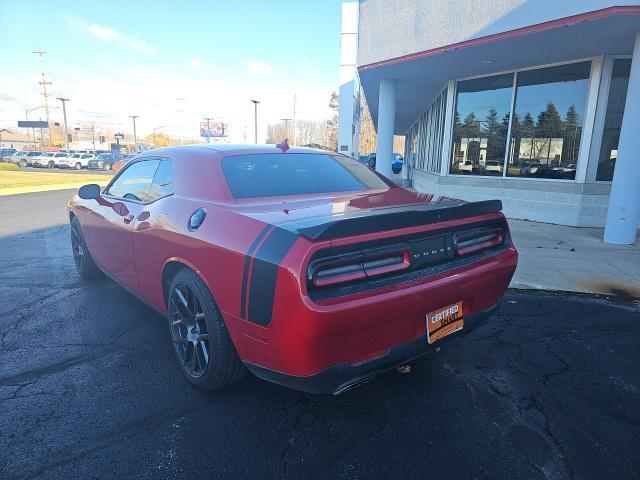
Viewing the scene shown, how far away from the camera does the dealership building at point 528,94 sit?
7125 millimetres

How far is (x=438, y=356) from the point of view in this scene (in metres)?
3.34

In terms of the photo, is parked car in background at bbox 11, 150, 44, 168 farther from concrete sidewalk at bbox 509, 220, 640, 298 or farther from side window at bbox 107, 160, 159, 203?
concrete sidewalk at bbox 509, 220, 640, 298

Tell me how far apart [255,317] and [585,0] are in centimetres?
728

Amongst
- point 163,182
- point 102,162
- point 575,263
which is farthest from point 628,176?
point 102,162

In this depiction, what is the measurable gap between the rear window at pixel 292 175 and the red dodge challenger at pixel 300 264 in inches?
0.5

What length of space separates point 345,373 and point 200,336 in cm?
104

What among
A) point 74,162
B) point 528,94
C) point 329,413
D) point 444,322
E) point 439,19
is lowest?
point 74,162

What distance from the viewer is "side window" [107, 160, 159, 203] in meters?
3.66

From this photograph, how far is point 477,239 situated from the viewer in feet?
9.31

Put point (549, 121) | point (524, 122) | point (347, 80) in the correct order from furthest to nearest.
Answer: point (347, 80), point (524, 122), point (549, 121)

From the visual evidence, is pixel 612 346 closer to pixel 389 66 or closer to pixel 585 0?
pixel 585 0

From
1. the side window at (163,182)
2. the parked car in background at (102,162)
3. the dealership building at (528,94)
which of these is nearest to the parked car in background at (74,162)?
the parked car in background at (102,162)

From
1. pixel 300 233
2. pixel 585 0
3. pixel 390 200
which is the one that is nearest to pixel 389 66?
pixel 585 0

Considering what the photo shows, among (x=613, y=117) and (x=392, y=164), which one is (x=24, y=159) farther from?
(x=613, y=117)
